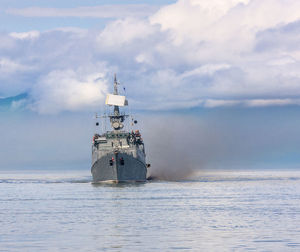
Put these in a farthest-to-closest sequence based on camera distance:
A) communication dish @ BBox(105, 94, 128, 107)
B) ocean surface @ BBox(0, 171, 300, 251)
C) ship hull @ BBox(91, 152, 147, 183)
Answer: communication dish @ BBox(105, 94, 128, 107), ship hull @ BBox(91, 152, 147, 183), ocean surface @ BBox(0, 171, 300, 251)

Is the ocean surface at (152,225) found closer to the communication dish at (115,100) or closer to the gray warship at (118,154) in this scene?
the gray warship at (118,154)

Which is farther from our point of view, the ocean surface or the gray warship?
the gray warship

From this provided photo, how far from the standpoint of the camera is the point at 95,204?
256 feet

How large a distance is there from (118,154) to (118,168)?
2.77 metres

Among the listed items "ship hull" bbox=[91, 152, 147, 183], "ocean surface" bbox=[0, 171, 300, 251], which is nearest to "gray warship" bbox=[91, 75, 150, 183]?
"ship hull" bbox=[91, 152, 147, 183]

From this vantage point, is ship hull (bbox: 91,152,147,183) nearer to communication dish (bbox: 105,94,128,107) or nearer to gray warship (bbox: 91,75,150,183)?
gray warship (bbox: 91,75,150,183)

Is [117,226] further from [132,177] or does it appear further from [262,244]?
[132,177]

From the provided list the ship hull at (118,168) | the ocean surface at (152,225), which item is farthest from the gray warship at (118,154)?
the ocean surface at (152,225)

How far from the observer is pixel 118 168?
414ft

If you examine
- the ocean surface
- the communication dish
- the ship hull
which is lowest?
the ocean surface

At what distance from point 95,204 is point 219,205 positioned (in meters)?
14.6

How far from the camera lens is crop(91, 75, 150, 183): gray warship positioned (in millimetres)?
126250

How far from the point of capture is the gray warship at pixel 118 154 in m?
126

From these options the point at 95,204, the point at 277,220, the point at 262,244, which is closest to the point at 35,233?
the point at 262,244
